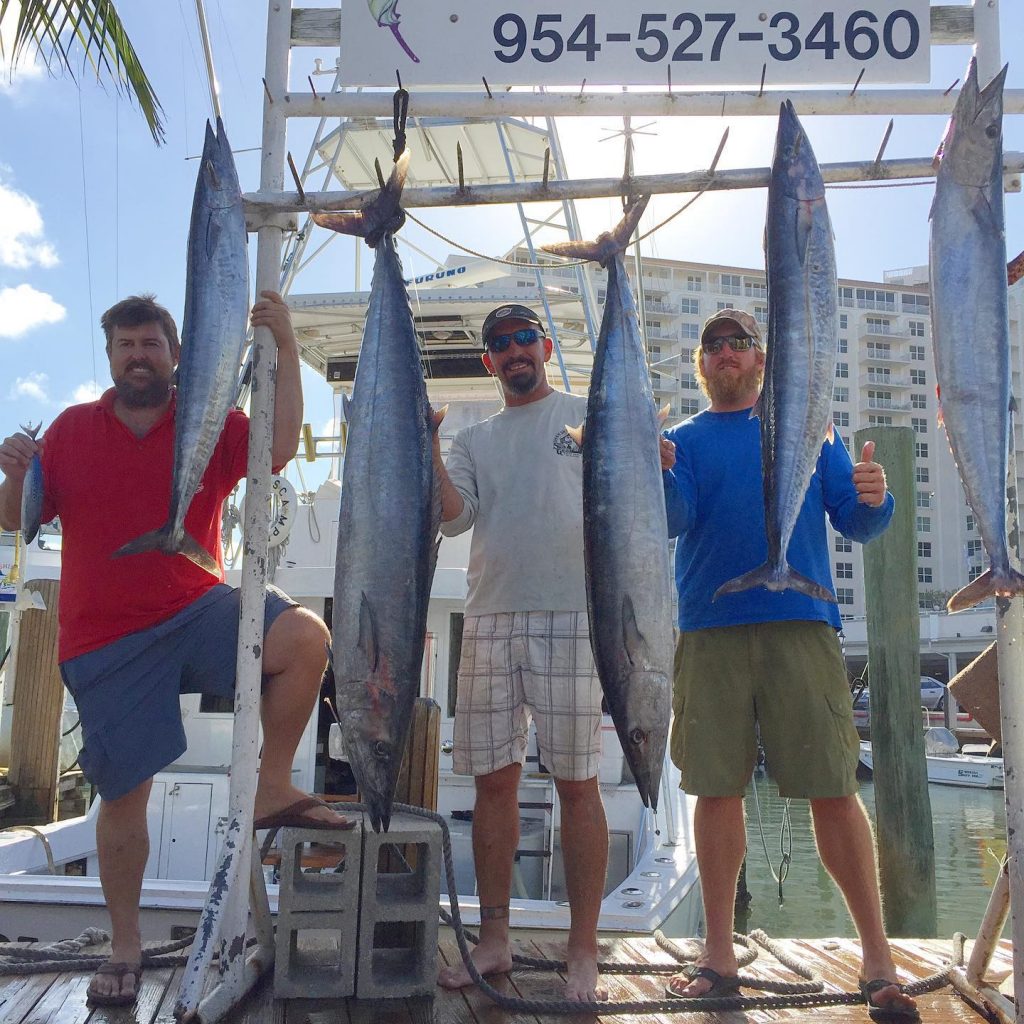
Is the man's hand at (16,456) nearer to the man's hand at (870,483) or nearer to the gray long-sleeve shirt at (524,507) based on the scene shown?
the gray long-sleeve shirt at (524,507)

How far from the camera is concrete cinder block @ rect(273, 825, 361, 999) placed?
8.23ft

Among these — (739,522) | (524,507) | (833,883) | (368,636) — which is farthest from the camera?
→ (833,883)

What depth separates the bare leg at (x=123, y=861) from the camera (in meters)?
2.57

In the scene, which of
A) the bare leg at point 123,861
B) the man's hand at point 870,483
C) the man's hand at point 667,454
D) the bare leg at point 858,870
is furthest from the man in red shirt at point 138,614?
the man's hand at point 870,483

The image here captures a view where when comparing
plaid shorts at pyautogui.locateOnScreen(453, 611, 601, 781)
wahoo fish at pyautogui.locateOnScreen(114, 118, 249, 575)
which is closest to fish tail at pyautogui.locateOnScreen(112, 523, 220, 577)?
wahoo fish at pyautogui.locateOnScreen(114, 118, 249, 575)

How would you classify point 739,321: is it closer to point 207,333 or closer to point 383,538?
point 383,538

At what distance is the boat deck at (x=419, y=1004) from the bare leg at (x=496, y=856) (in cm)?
10

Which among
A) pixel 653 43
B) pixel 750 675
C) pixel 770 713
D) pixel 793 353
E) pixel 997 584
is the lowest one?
pixel 770 713

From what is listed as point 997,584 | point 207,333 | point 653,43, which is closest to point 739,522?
point 997,584

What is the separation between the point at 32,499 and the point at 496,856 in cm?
165

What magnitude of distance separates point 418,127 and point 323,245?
3.72 ft

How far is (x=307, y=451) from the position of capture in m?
7.62

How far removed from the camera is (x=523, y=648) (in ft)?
9.05

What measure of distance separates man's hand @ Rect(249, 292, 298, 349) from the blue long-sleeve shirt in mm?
1163
